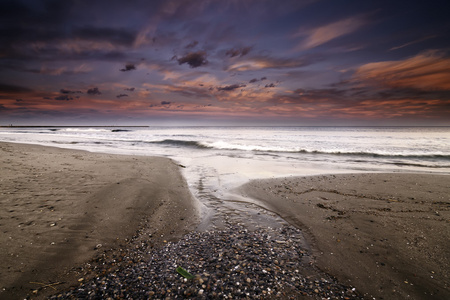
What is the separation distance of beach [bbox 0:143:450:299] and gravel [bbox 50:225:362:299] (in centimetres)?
2

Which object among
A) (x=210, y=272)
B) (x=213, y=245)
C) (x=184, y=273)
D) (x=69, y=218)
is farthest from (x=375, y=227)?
(x=69, y=218)

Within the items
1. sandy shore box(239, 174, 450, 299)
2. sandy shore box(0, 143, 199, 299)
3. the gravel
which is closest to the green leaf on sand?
the gravel

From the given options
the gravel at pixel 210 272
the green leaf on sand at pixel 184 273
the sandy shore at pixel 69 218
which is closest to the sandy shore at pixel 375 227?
the gravel at pixel 210 272

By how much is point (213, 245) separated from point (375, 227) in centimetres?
456

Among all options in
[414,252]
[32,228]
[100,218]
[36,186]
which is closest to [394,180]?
[414,252]

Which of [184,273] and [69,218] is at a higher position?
[69,218]

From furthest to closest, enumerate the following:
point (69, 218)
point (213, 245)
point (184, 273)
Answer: point (69, 218)
point (213, 245)
point (184, 273)

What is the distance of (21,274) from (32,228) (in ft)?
5.73

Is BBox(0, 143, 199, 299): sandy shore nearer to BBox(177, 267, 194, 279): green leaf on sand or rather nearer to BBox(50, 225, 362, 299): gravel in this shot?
BBox(50, 225, 362, 299): gravel

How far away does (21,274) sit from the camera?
3.50m

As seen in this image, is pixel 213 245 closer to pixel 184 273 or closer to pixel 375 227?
pixel 184 273

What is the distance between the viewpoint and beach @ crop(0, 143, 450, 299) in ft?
11.1

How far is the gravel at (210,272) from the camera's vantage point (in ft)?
10.6

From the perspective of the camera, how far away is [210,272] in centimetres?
369
